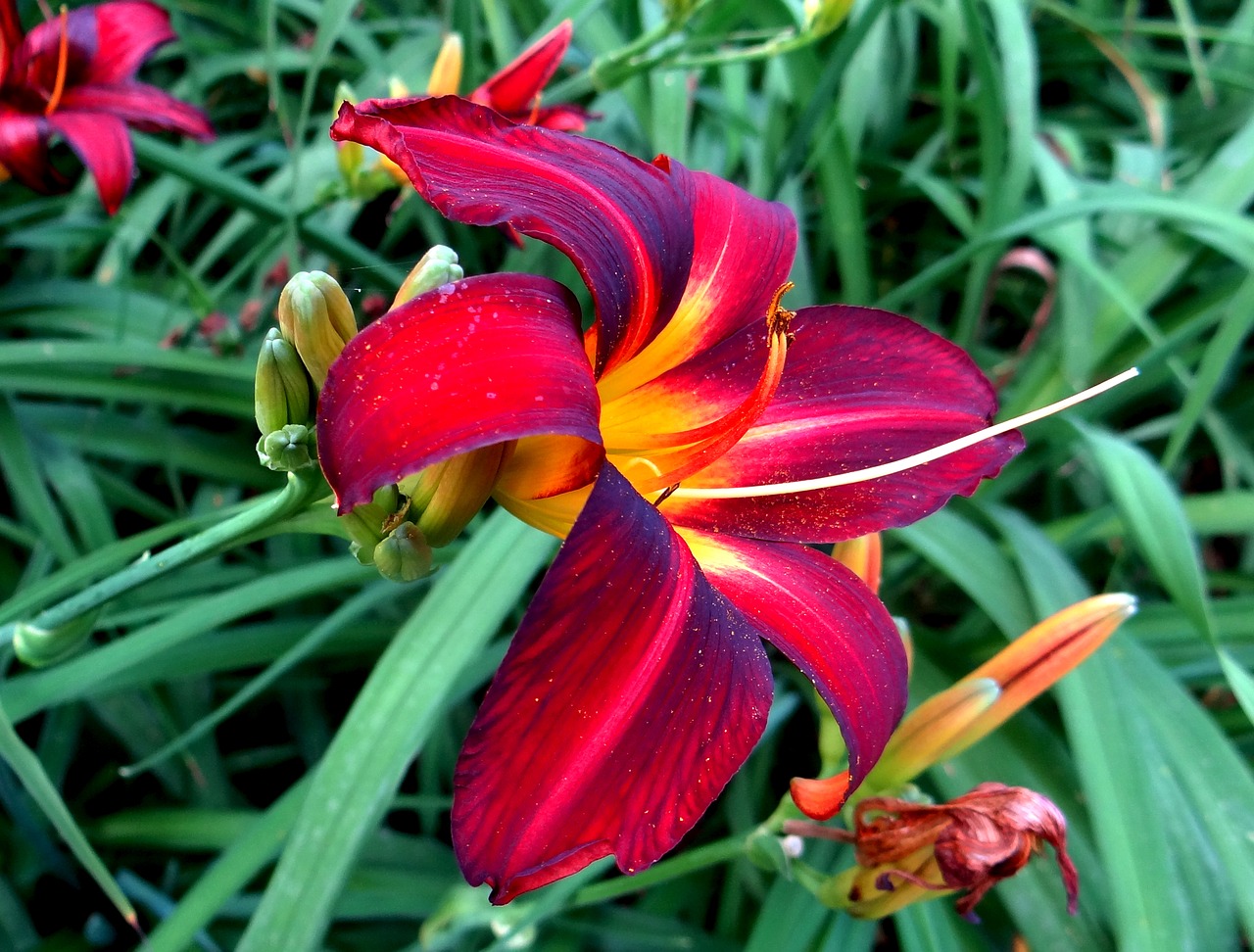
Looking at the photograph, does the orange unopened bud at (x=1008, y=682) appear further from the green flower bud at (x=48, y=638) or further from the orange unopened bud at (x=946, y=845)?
the green flower bud at (x=48, y=638)

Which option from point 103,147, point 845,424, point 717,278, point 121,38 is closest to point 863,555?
point 845,424

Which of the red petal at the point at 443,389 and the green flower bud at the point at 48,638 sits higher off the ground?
the red petal at the point at 443,389

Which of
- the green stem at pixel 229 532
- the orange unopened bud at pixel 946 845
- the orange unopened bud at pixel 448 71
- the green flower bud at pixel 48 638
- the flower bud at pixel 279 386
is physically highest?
the orange unopened bud at pixel 448 71

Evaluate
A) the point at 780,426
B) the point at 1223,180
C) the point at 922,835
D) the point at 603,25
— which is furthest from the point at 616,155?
the point at 1223,180

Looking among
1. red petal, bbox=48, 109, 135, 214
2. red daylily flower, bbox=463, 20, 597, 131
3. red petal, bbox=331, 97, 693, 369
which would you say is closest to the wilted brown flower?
red petal, bbox=331, 97, 693, 369

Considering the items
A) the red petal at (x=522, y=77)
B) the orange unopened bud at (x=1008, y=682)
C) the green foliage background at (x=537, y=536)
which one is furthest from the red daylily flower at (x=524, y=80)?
the orange unopened bud at (x=1008, y=682)

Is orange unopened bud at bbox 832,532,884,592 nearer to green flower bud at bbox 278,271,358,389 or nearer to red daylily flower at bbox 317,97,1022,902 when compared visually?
red daylily flower at bbox 317,97,1022,902

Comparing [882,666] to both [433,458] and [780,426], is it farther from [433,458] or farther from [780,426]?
[433,458]
